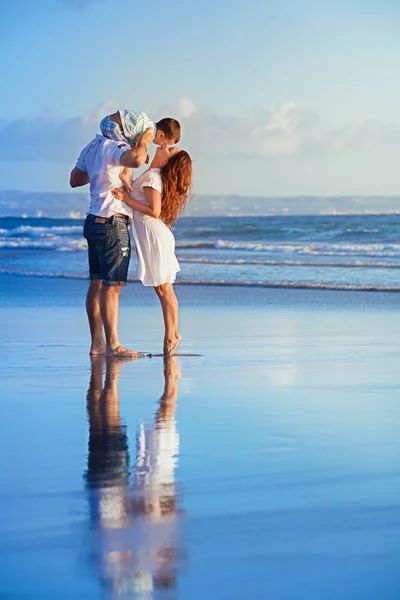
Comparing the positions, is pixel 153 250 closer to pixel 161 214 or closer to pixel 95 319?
pixel 161 214

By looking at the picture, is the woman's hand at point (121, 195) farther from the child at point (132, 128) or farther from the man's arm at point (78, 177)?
the man's arm at point (78, 177)

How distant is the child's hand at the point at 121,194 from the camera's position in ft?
20.0

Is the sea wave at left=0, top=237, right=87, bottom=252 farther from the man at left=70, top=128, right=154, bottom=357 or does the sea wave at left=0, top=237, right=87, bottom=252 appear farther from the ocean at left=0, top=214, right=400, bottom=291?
the man at left=70, top=128, right=154, bottom=357

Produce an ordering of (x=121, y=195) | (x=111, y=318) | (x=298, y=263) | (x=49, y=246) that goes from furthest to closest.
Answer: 1. (x=49, y=246)
2. (x=298, y=263)
3. (x=111, y=318)
4. (x=121, y=195)

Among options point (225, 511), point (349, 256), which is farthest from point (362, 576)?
point (349, 256)

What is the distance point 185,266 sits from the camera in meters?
15.3

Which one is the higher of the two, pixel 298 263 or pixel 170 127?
pixel 170 127

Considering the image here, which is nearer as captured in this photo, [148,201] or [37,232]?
[148,201]

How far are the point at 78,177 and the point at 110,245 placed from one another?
1.52 feet

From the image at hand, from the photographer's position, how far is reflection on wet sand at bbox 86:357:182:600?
2.36m

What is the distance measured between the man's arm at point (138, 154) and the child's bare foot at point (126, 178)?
0.17 meters

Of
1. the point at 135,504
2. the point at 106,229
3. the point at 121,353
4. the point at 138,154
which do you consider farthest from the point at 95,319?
the point at 135,504

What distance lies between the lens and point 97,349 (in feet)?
20.7

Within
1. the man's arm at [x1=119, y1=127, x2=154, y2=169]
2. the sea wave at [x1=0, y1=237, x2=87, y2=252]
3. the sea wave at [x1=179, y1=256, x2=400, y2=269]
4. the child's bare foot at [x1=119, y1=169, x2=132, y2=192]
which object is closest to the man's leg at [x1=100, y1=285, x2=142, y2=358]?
the child's bare foot at [x1=119, y1=169, x2=132, y2=192]
